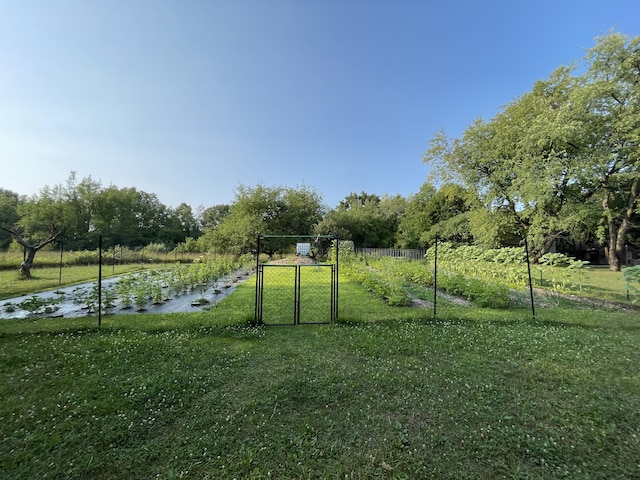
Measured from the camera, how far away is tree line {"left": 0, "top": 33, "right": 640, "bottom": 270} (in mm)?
13336

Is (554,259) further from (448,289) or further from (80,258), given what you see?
(80,258)

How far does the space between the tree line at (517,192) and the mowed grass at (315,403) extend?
380 inches

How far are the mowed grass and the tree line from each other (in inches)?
380

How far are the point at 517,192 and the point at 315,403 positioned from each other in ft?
58.1

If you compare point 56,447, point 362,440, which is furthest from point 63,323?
point 362,440

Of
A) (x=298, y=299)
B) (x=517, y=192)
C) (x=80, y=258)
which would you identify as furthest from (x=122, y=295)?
(x=517, y=192)

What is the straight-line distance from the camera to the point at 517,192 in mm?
15391

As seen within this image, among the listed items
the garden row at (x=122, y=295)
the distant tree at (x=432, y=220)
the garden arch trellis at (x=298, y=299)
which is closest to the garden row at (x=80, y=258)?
the garden row at (x=122, y=295)

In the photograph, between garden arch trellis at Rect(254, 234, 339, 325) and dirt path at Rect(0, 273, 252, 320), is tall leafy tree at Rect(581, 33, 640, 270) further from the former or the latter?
dirt path at Rect(0, 273, 252, 320)

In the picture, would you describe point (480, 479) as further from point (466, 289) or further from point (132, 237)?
point (132, 237)

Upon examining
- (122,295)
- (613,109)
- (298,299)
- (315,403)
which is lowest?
(315,403)

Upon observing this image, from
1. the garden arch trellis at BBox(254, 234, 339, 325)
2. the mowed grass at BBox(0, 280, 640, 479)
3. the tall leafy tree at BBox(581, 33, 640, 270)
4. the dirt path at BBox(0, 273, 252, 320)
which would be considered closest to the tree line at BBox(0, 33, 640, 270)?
the tall leafy tree at BBox(581, 33, 640, 270)

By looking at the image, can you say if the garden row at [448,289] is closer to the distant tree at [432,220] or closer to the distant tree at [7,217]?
the distant tree at [432,220]

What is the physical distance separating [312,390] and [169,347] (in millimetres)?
2195
